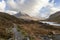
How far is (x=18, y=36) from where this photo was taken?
87.4 feet

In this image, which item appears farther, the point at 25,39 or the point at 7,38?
the point at 7,38

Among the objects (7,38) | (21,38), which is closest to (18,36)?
(21,38)

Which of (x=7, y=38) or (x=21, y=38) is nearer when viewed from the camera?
(x=21, y=38)

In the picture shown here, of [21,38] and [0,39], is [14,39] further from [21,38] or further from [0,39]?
[0,39]

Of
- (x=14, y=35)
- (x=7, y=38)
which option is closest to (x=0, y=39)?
(x=7, y=38)

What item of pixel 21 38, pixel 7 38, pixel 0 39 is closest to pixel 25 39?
pixel 21 38

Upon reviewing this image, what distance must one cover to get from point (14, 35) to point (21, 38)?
1.95 meters

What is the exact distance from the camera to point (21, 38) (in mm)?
26594

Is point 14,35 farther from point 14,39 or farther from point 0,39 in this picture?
point 0,39

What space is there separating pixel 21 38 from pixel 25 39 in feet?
3.00

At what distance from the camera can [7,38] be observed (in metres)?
32.0

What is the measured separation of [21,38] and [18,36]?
58 centimetres

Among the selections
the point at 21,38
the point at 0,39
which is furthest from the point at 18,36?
the point at 0,39

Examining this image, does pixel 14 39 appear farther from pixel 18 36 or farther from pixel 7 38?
pixel 7 38
